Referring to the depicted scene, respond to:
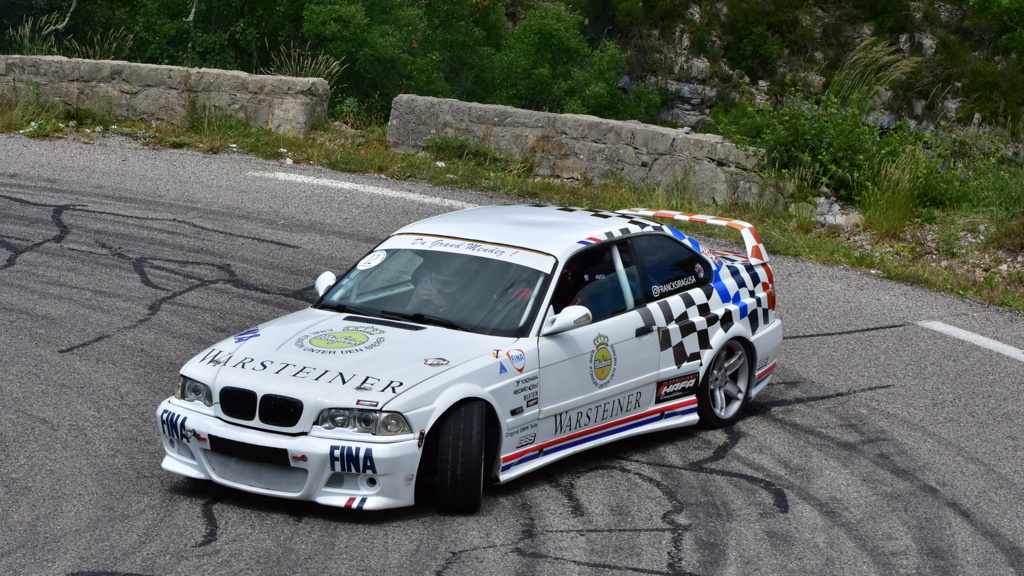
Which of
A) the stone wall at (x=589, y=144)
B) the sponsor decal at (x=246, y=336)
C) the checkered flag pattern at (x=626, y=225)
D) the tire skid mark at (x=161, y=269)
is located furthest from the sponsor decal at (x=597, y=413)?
the stone wall at (x=589, y=144)

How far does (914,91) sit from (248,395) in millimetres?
42190

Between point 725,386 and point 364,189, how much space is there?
7.88 metres

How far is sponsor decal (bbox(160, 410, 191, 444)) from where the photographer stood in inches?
215

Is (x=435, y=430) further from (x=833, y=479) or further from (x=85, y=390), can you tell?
(x=85, y=390)

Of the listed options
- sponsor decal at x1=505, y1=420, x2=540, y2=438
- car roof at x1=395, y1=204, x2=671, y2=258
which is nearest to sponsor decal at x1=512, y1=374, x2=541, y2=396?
sponsor decal at x1=505, y1=420, x2=540, y2=438

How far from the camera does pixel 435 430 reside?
5387mm

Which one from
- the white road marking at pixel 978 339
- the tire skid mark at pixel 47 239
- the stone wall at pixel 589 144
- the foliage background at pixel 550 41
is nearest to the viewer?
the white road marking at pixel 978 339

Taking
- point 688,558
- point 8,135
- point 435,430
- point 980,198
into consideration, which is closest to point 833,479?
Result: point 688,558

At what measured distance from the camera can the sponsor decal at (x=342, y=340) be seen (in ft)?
18.6

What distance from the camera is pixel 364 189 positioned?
14.1 metres

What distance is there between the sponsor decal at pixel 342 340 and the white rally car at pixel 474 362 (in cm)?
2

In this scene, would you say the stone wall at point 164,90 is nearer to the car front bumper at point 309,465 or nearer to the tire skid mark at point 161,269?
the tire skid mark at point 161,269

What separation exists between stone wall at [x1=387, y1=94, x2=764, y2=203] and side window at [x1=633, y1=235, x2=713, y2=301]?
7066 millimetres

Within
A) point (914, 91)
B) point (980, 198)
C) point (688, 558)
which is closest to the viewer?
point (688, 558)
